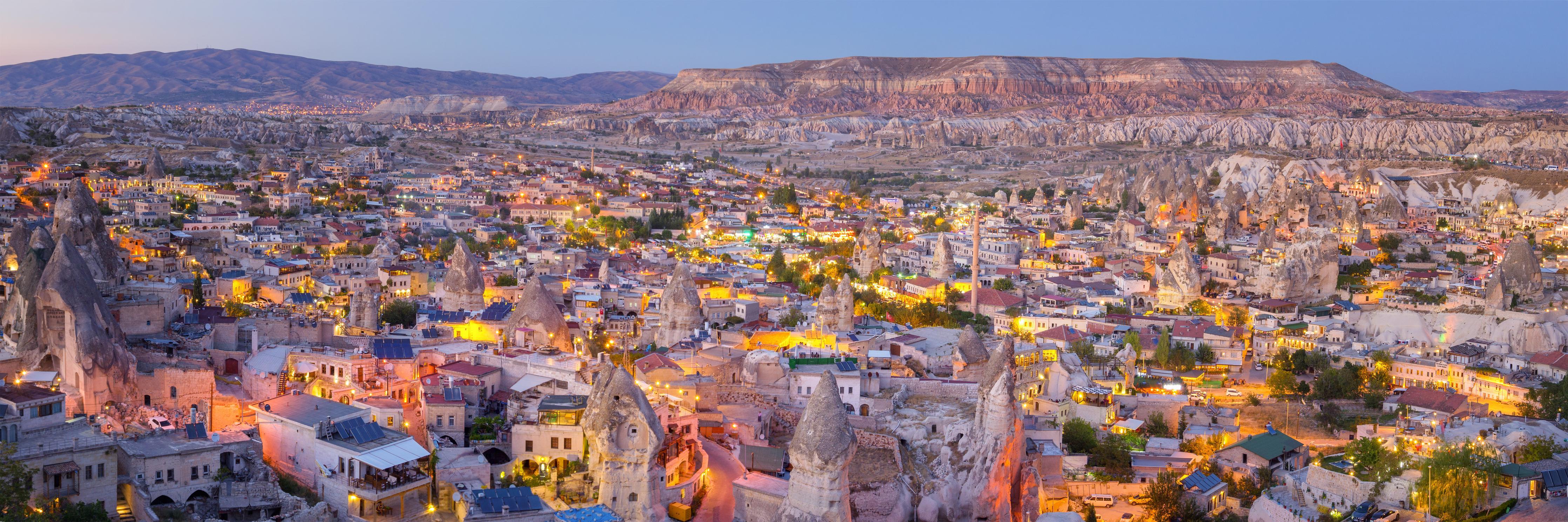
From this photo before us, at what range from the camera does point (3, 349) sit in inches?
771

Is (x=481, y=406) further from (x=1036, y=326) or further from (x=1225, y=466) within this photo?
(x=1036, y=326)

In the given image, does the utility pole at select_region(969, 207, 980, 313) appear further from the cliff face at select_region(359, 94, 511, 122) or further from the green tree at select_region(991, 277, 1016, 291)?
the cliff face at select_region(359, 94, 511, 122)

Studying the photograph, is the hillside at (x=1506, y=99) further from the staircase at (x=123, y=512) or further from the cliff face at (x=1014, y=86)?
the staircase at (x=123, y=512)

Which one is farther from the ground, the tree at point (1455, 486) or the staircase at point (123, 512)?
the staircase at point (123, 512)

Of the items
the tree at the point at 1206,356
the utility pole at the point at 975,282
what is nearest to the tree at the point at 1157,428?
the tree at the point at 1206,356

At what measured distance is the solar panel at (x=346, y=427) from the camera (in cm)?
1580

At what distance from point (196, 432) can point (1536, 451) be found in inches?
752

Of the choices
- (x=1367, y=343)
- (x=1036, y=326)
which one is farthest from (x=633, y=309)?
(x=1367, y=343)

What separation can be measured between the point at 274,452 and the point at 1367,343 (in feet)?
84.6

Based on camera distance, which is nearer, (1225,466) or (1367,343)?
(1225,466)

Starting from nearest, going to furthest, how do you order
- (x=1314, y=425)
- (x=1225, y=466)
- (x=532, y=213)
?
(x=1225, y=466)
(x=1314, y=425)
(x=532, y=213)

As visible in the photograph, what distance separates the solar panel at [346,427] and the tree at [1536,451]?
16934mm

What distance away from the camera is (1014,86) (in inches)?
5792

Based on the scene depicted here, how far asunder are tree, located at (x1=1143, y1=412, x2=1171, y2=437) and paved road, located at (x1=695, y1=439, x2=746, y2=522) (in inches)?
350
